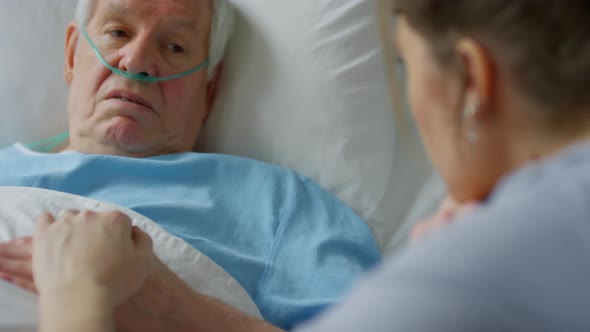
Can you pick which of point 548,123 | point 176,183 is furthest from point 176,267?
point 548,123

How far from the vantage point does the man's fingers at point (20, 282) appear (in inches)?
→ 49.1

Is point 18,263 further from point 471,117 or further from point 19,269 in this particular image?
point 471,117

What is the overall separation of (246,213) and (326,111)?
318mm

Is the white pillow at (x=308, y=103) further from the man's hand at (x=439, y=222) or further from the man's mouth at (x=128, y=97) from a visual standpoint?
the man's hand at (x=439, y=222)

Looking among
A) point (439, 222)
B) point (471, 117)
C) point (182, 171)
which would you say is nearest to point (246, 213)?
point (182, 171)

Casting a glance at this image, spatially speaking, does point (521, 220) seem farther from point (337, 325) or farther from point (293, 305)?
point (293, 305)

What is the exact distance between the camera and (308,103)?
180cm

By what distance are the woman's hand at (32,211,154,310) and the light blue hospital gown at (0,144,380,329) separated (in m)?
0.30

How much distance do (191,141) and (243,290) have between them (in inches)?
20.6

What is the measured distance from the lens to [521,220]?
653 millimetres

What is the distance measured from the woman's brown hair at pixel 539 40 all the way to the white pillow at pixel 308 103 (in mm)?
1021

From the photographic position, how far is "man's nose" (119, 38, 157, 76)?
1.74 m

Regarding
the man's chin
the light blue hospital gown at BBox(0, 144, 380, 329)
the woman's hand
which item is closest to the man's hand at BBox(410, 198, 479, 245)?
the woman's hand

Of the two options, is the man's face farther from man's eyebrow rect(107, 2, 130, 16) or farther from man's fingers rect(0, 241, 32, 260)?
man's fingers rect(0, 241, 32, 260)
